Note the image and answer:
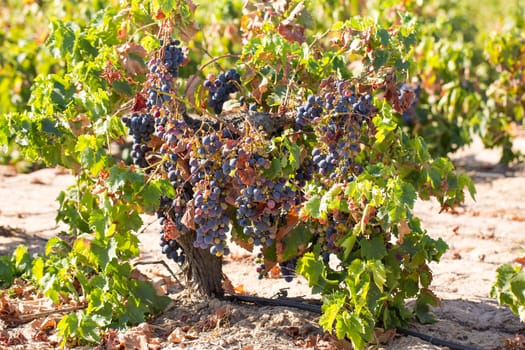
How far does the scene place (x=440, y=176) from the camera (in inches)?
159

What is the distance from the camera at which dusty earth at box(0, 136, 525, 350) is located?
4.11 meters

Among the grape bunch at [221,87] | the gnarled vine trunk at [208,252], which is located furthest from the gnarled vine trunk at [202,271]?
the grape bunch at [221,87]

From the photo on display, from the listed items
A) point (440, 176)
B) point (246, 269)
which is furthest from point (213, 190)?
point (246, 269)

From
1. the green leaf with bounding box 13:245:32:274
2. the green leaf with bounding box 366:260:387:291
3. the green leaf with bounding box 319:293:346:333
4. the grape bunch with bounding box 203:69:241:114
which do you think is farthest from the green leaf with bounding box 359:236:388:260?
the green leaf with bounding box 13:245:32:274

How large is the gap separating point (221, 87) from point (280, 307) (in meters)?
1.15

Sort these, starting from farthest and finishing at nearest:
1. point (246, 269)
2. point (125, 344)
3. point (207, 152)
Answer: point (246, 269) → point (125, 344) → point (207, 152)

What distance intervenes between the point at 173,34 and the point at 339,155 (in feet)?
3.27

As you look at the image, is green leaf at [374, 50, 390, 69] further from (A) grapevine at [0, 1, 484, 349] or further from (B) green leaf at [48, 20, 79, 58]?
(B) green leaf at [48, 20, 79, 58]

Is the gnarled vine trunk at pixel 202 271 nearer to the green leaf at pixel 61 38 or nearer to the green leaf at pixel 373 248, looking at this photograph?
the green leaf at pixel 373 248

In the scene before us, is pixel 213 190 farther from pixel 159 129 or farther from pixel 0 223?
pixel 0 223

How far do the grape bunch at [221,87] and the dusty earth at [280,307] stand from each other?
686 mm

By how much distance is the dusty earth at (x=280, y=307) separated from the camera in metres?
4.11

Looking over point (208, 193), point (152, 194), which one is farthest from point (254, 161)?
point (152, 194)

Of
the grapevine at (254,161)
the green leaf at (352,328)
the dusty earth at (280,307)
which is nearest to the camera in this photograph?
the green leaf at (352,328)
